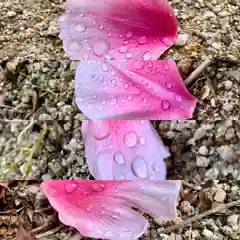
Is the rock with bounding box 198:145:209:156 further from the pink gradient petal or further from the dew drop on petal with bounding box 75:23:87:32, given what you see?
the dew drop on petal with bounding box 75:23:87:32

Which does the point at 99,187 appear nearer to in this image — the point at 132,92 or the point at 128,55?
the point at 132,92

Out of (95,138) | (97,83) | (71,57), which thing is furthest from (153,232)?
(71,57)

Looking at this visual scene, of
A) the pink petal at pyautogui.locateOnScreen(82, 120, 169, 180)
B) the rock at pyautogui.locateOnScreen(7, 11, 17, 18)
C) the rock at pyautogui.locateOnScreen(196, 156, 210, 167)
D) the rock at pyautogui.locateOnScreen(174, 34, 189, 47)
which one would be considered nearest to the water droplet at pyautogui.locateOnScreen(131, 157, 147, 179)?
the pink petal at pyautogui.locateOnScreen(82, 120, 169, 180)

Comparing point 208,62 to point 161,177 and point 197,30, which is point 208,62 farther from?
point 161,177

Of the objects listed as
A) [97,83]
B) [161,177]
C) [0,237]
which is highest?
[97,83]

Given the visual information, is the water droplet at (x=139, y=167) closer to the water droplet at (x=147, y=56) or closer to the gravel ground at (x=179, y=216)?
the gravel ground at (x=179, y=216)

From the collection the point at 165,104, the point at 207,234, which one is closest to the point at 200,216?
the point at 207,234
